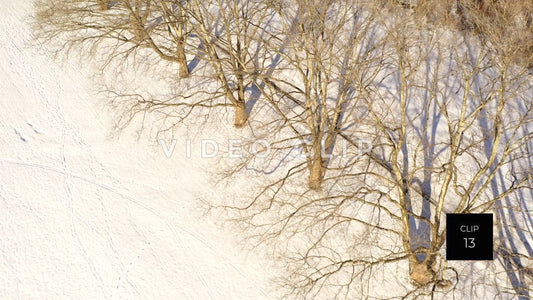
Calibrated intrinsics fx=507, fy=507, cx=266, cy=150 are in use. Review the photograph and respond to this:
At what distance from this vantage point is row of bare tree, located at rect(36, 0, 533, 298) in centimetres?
1155

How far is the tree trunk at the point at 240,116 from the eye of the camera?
47.2 ft

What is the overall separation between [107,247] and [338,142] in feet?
22.4

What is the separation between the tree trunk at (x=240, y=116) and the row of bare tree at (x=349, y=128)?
2.4 inches

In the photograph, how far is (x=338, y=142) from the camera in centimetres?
1435

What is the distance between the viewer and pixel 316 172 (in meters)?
13.1

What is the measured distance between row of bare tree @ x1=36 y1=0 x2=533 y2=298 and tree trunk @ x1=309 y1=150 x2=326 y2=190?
0.04m

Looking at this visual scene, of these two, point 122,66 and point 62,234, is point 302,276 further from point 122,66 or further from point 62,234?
point 122,66

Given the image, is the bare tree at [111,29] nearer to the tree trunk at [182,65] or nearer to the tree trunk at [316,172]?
the tree trunk at [182,65]

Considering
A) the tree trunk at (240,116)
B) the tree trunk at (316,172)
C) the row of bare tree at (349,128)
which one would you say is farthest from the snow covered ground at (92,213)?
the tree trunk at (316,172)

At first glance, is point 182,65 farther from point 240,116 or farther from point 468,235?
point 468,235

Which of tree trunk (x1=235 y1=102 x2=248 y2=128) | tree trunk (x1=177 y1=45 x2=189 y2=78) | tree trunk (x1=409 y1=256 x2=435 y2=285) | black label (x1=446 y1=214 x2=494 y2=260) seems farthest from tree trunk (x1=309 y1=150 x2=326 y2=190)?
tree trunk (x1=177 y1=45 x2=189 y2=78)

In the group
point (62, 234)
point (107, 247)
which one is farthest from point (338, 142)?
point (62, 234)

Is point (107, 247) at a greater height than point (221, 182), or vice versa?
point (221, 182)

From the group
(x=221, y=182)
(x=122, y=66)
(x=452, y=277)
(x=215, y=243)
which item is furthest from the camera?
(x=122, y=66)
